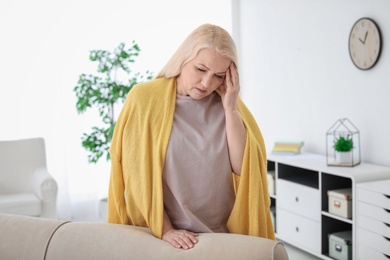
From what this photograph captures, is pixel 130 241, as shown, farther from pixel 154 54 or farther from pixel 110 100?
pixel 154 54

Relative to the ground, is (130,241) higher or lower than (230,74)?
lower

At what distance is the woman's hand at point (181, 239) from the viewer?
1.38 metres

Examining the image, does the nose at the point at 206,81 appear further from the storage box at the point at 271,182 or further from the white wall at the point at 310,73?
the storage box at the point at 271,182

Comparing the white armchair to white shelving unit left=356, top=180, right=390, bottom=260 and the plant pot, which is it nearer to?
the plant pot

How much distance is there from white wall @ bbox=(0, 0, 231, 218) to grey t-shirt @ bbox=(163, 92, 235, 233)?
351 centimetres

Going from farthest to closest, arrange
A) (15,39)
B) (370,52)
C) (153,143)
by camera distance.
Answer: (15,39) → (370,52) → (153,143)

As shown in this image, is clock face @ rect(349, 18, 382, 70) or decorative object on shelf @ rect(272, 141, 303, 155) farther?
decorative object on shelf @ rect(272, 141, 303, 155)

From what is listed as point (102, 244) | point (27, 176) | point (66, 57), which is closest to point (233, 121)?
point (102, 244)

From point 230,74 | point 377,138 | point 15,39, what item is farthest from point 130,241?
point 15,39

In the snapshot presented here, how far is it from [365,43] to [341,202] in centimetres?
104

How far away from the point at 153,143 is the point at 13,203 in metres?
2.74

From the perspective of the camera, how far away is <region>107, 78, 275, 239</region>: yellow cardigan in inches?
62.9

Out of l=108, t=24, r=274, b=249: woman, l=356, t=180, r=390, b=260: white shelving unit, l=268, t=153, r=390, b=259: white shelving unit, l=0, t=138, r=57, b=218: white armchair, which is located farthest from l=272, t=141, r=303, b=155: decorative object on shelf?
l=108, t=24, r=274, b=249: woman

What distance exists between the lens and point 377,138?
3.72 metres
